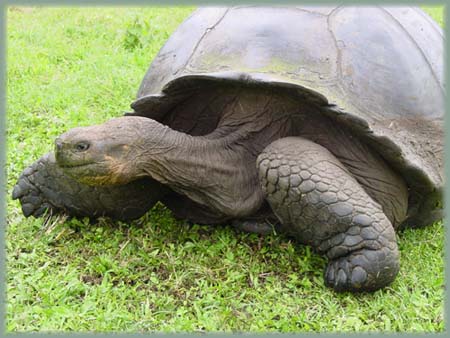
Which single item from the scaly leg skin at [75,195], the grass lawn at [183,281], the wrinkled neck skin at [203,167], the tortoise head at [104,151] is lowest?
the grass lawn at [183,281]

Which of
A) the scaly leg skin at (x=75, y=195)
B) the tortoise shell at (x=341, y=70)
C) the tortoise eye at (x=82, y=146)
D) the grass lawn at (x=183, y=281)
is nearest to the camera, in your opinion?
the grass lawn at (x=183, y=281)

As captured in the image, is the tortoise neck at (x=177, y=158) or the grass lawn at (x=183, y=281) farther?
the tortoise neck at (x=177, y=158)

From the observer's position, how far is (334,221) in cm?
281

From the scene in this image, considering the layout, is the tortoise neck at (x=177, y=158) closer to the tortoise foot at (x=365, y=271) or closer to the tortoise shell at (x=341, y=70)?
the tortoise shell at (x=341, y=70)

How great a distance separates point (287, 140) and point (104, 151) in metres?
0.87

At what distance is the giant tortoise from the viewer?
2820 mm

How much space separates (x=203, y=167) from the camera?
306 centimetres

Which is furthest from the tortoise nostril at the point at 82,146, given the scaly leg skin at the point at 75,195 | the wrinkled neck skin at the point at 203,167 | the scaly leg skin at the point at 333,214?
the scaly leg skin at the point at 333,214

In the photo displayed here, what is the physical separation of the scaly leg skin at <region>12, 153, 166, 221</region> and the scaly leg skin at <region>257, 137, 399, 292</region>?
0.70m

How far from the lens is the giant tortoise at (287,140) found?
282 centimetres

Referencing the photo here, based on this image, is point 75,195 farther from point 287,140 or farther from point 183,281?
point 287,140

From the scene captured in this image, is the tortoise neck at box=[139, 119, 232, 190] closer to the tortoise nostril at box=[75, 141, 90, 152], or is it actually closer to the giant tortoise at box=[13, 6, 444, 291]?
the giant tortoise at box=[13, 6, 444, 291]

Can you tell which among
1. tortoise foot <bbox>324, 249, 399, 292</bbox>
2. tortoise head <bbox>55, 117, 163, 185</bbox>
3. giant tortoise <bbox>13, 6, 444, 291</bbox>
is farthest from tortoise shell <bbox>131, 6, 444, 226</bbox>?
tortoise foot <bbox>324, 249, 399, 292</bbox>

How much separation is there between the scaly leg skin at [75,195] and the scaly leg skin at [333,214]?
700 millimetres
